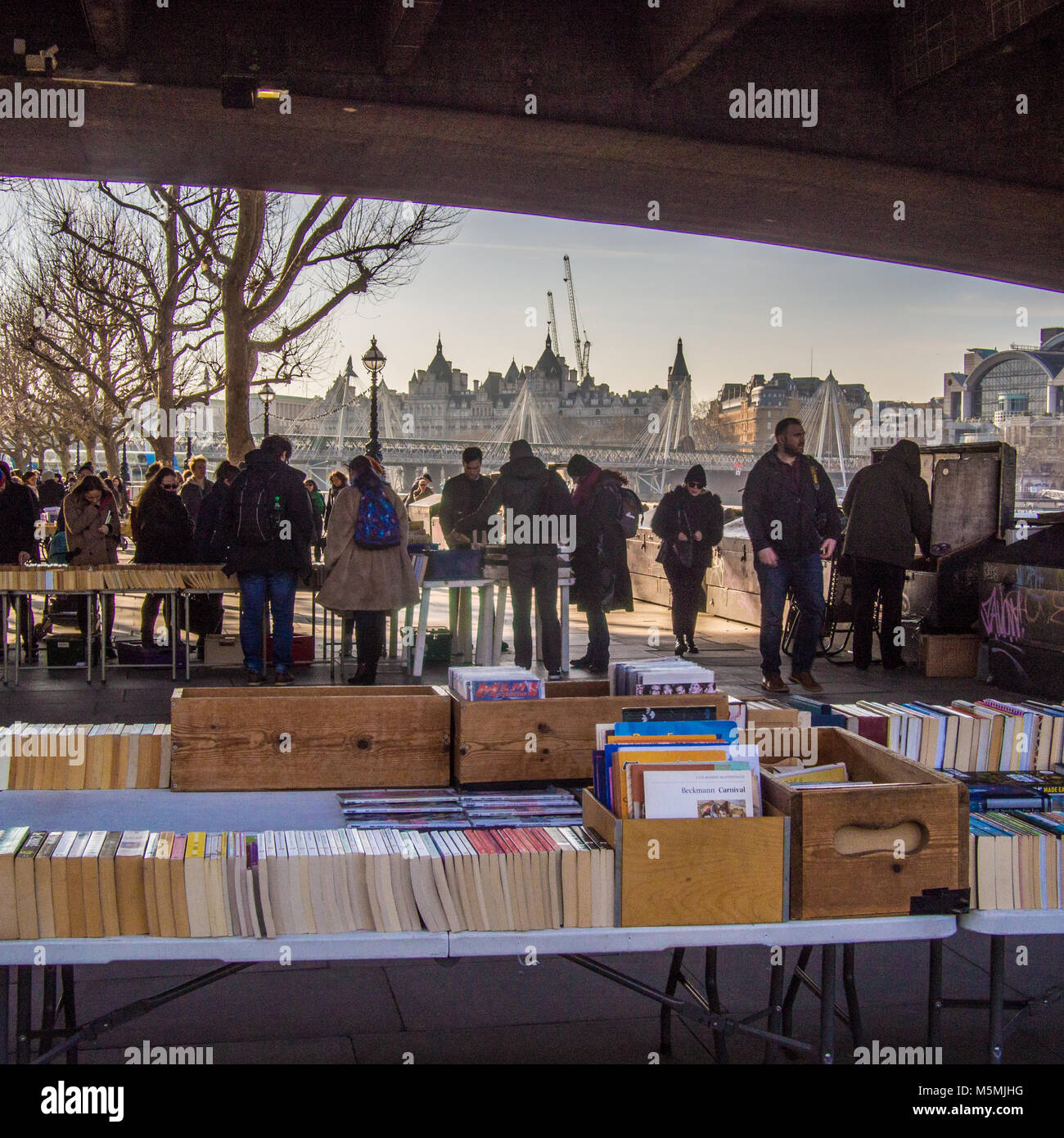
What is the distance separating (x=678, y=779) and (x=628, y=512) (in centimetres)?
902

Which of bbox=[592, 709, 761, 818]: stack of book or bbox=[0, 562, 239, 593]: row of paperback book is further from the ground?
bbox=[0, 562, 239, 593]: row of paperback book

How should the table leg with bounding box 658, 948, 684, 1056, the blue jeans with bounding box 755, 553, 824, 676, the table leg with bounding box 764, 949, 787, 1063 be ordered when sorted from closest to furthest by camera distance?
the table leg with bounding box 764, 949, 787, 1063, the table leg with bounding box 658, 948, 684, 1056, the blue jeans with bounding box 755, 553, 824, 676

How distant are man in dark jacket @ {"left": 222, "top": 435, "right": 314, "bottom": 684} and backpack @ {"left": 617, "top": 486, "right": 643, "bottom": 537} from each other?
2.85 meters

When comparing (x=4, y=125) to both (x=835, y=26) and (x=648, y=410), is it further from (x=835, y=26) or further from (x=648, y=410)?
(x=648, y=410)

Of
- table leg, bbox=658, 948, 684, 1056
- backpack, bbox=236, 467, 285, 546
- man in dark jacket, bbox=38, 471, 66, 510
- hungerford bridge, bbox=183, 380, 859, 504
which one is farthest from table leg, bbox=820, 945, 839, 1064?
hungerford bridge, bbox=183, 380, 859, 504

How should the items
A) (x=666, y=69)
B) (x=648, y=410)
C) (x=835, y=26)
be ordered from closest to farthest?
1. (x=666, y=69)
2. (x=835, y=26)
3. (x=648, y=410)

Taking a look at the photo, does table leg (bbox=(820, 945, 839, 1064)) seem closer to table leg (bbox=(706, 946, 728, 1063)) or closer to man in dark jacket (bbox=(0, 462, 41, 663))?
table leg (bbox=(706, 946, 728, 1063))

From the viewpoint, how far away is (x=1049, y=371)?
4512 centimetres

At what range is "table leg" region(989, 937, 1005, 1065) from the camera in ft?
10.2

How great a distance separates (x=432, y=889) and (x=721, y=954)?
1929mm

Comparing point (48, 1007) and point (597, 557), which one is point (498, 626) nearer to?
point (597, 557)

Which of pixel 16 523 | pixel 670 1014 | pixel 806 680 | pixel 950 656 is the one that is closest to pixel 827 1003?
pixel 670 1014
